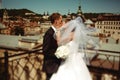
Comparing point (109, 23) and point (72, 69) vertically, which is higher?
point (72, 69)

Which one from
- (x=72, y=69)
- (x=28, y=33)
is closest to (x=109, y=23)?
(x=28, y=33)

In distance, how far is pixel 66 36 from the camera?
3102 mm

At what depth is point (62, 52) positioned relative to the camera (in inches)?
115

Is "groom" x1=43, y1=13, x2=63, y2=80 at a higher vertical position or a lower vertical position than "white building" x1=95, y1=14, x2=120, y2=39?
higher

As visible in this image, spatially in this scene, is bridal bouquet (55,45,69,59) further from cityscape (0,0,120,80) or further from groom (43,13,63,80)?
cityscape (0,0,120,80)

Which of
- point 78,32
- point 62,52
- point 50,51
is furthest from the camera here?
point 78,32

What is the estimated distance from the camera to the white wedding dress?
309 cm

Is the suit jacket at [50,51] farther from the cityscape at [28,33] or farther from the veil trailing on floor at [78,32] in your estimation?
the cityscape at [28,33]

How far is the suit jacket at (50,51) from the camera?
306cm

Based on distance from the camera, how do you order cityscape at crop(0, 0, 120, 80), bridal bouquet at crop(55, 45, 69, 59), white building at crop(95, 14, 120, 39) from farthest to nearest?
1. white building at crop(95, 14, 120, 39)
2. cityscape at crop(0, 0, 120, 80)
3. bridal bouquet at crop(55, 45, 69, 59)

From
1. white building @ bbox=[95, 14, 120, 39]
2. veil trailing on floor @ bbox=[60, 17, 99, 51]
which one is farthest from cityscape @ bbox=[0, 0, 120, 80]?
veil trailing on floor @ bbox=[60, 17, 99, 51]

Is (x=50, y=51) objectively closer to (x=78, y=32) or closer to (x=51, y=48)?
(x=51, y=48)

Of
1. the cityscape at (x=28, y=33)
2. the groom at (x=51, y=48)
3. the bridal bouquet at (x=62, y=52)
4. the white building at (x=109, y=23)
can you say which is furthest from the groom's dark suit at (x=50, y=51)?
the white building at (x=109, y=23)

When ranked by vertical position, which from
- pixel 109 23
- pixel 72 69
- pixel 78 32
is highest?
pixel 78 32
